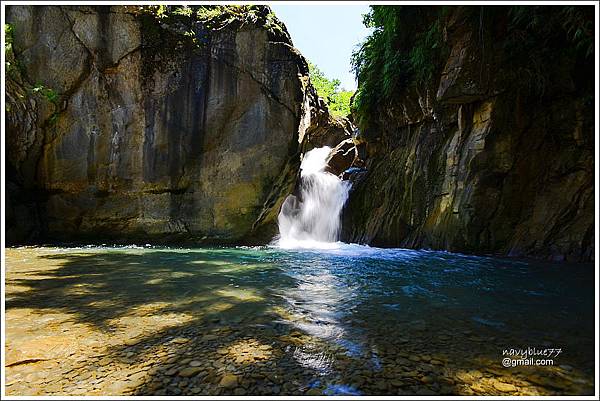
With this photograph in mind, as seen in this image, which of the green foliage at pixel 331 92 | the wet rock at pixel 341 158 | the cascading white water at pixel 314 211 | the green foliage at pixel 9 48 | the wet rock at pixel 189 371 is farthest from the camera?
the green foliage at pixel 331 92

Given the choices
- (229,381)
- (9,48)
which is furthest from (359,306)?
(9,48)

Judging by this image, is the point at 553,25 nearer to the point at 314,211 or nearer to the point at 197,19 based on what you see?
the point at 197,19

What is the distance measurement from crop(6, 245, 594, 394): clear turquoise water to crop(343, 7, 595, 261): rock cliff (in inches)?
89.4

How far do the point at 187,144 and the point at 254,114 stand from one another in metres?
2.46

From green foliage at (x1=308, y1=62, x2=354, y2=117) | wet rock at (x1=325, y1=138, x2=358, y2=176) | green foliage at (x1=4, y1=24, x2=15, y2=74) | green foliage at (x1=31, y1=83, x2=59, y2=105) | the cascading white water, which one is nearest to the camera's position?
green foliage at (x1=4, y1=24, x2=15, y2=74)

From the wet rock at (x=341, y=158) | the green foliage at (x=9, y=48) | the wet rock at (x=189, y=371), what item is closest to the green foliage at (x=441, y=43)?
the wet rock at (x=341, y=158)

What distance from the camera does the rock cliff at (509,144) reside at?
7.67 m

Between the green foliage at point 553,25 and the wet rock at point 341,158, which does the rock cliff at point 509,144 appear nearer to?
the green foliage at point 553,25

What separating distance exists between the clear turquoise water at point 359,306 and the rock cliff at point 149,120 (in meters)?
5.84

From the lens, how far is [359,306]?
3352 millimetres

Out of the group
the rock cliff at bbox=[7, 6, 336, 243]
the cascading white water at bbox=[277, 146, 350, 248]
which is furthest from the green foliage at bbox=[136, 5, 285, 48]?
the cascading white water at bbox=[277, 146, 350, 248]

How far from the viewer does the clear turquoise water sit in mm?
2193

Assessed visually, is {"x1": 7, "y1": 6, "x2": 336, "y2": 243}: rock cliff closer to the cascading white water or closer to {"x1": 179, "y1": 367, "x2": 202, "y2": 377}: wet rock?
the cascading white water

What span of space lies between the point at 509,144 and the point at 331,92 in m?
26.2
